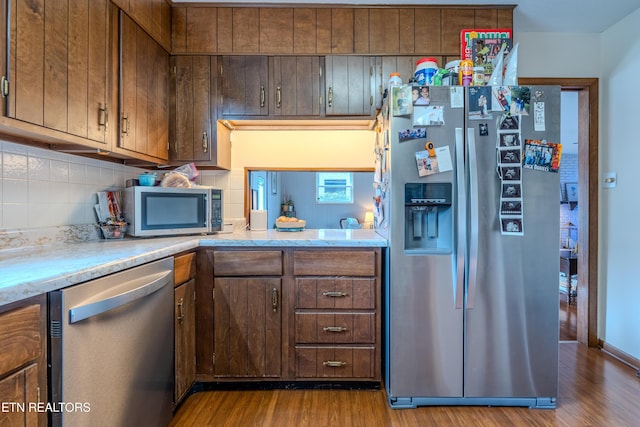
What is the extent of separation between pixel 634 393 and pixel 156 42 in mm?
3600

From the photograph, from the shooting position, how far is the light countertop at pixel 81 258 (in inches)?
37.7

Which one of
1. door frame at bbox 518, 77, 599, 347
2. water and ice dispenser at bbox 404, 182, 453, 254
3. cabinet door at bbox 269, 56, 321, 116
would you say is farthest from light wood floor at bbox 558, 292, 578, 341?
cabinet door at bbox 269, 56, 321, 116

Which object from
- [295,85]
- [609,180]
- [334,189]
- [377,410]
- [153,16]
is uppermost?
[153,16]

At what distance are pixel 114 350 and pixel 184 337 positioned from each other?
0.64m

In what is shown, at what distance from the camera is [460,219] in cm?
174

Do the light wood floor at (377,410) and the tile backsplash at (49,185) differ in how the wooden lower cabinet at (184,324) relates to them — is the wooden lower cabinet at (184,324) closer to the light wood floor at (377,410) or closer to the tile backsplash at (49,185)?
the light wood floor at (377,410)

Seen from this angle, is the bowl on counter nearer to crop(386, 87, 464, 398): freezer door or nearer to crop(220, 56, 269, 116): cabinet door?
crop(220, 56, 269, 116): cabinet door

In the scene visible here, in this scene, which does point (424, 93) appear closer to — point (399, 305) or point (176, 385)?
point (399, 305)

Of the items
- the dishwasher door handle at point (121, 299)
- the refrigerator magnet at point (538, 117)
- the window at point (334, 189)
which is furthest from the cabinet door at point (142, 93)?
the window at point (334, 189)

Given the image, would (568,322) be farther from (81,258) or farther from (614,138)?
(81,258)

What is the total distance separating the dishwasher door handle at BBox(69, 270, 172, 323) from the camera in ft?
3.46

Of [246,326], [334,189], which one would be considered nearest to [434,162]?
[246,326]

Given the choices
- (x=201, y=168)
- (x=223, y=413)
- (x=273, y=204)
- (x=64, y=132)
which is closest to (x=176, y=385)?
(x=223, y=413)

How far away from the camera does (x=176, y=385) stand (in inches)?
69.0
